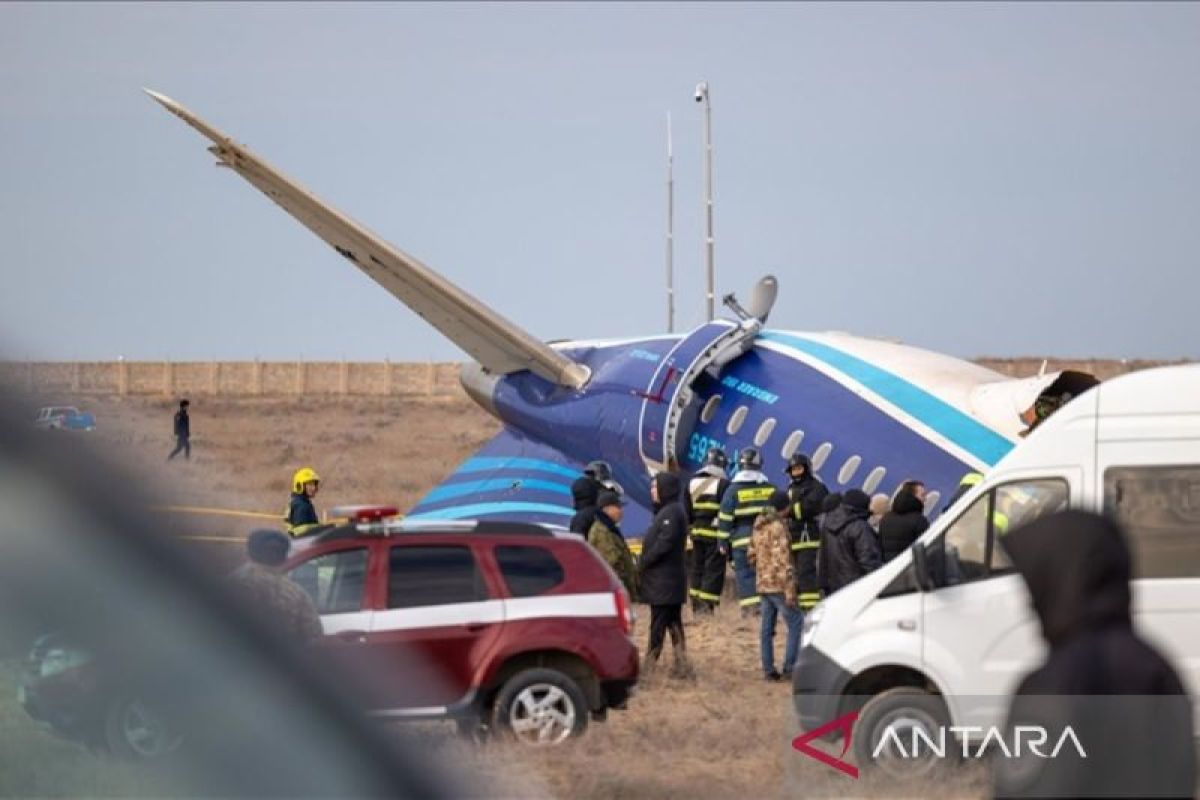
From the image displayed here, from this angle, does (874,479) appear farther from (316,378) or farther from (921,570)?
(316,378)

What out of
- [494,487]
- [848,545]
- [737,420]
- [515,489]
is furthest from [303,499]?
[494,487]

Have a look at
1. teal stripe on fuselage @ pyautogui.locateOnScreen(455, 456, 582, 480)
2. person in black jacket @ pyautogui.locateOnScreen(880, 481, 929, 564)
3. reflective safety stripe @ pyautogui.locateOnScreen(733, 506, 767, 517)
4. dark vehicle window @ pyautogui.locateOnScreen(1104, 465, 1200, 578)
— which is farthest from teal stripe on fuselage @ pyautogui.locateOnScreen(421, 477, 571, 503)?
dark vehicle window @ pyautogui.locateOnScreen(1104, 465, 1200, 578)

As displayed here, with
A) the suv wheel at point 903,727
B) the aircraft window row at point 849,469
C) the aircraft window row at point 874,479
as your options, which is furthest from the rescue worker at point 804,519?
the suv wheel at point 903,727

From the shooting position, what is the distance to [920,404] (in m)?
21.4

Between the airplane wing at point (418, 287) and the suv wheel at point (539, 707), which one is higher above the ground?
the airplane wing at point (418, 287)

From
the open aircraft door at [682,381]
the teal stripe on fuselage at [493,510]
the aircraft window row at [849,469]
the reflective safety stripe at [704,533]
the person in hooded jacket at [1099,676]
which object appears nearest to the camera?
the person in hooded jacket at [1099,676]

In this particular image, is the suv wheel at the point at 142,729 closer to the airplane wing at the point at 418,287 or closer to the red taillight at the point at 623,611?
the red taillight at the point at 623,611

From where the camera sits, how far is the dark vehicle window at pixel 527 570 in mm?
12539

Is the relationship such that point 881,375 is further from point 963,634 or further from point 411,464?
point 411,464

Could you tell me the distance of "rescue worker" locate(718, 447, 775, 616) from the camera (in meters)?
18.4

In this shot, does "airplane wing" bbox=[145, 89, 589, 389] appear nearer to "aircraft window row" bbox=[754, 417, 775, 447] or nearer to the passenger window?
"aircraft window row" bbox=[754, 417, 775, 447]

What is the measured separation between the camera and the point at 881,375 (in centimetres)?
2261

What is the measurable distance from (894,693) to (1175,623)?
1.63 meters

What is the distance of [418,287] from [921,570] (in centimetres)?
1543
